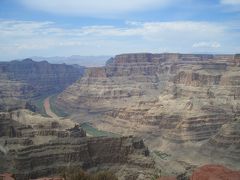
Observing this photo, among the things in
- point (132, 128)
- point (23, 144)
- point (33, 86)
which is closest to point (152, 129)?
point (132, 128)

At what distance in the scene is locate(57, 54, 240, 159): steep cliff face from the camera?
104 metres

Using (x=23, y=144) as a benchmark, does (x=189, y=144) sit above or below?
below

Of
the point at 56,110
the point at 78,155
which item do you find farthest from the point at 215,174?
the point at 56,110

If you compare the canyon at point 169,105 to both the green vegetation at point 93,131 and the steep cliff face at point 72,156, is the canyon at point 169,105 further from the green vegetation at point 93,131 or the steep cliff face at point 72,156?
the steep cliff face at point 72,156

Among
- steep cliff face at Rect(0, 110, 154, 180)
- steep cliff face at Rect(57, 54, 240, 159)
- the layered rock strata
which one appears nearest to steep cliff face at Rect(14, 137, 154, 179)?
steep cliff face at Rect(0, 110, 154, 180)

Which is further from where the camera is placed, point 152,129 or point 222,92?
point 222,92

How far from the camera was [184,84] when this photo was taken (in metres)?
131

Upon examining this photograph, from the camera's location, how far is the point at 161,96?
127438 mm

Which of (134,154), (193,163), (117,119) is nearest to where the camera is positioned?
(134,154)

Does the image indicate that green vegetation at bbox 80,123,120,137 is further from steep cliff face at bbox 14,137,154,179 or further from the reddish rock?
the reddish rock

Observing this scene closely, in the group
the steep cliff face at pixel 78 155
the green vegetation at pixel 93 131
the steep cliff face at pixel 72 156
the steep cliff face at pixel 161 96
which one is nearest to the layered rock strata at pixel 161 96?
the steep cliff face at pixel 161 96

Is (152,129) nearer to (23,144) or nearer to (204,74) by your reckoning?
(204,74)

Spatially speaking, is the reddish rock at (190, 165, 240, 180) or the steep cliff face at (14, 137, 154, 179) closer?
the reddish rock at (190, 165, 240, 180)

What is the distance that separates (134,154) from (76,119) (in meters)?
79.1
